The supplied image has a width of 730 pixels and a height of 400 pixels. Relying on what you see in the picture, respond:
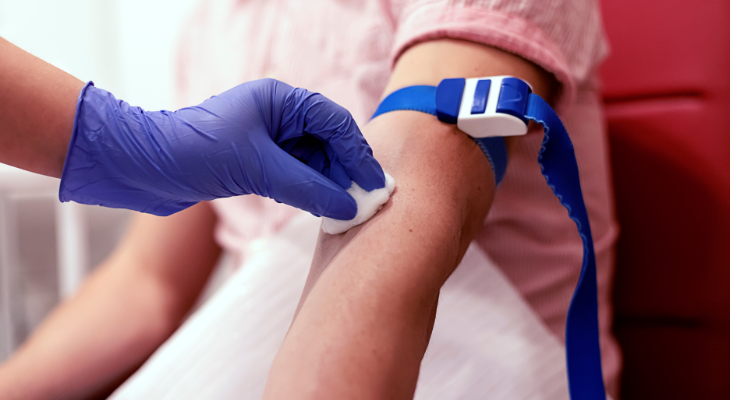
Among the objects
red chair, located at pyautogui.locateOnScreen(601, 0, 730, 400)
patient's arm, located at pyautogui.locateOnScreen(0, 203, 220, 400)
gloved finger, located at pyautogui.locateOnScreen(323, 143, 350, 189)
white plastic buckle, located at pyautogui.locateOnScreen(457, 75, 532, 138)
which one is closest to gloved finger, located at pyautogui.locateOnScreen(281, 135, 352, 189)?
gloved finger, located at pyautogui.locateOnScreen(323, 143, 350, 189)

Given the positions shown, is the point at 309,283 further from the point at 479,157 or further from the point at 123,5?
the point at 123,5

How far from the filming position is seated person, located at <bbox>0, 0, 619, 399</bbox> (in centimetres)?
43

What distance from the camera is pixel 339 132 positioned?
1.61 ft

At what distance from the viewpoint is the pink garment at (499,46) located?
57 centimetres

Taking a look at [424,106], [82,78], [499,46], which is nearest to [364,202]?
[424,106]

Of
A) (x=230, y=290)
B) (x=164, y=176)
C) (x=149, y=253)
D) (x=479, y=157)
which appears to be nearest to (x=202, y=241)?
(x=149, y=253)

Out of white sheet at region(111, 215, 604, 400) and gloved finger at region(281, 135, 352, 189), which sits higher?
gloved finger at region(281, 135, 352, 189)

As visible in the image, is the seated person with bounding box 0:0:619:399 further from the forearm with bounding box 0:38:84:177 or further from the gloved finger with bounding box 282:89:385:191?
the forearm with bounding box 0:38:84:177

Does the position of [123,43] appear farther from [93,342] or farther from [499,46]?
[499,46]

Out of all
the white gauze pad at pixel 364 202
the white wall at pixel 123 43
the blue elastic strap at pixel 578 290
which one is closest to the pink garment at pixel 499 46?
the blue elastic strap at pixel 578 290

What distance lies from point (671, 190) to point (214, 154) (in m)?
0.88

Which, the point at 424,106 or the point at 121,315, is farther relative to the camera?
the point at 121,315

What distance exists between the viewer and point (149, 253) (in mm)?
987

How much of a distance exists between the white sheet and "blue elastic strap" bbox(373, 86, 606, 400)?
91mm
